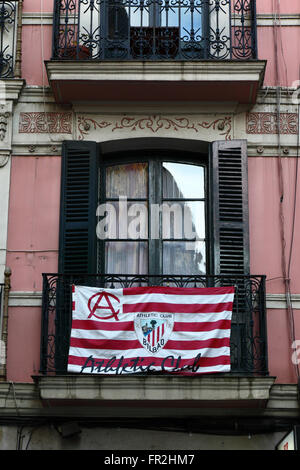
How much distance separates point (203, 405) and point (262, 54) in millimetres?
4802

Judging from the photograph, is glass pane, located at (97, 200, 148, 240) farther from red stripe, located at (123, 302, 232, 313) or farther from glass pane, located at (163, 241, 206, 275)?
red stripe, located at (123, 302, 232, 313)

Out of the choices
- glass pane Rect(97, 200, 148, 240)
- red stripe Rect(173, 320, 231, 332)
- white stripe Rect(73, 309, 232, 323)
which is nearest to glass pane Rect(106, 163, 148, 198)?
glass pane Rect(97, 200, 148, 240)

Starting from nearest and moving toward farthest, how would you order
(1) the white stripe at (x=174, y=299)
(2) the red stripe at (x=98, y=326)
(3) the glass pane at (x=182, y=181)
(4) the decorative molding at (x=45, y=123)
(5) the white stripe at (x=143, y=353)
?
(5) the white stripe at (x=143, y=353) < (2) the red stripe at (x=98, y=326) < (1) the white stripe at (x=174, y=299) < (4) the decorative molding at (x=45, y=123) < (3) the glass pane at (x=182, y=181)

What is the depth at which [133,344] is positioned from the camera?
11547mm

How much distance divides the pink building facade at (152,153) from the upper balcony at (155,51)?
1.0 inches

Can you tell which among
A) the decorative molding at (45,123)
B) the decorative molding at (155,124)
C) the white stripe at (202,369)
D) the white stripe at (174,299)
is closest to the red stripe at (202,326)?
the white stripe at (174,299)

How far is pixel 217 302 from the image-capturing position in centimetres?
1171

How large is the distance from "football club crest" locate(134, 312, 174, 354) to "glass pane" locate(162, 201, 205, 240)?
1446 millimetres

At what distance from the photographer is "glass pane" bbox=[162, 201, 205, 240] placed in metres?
12.8

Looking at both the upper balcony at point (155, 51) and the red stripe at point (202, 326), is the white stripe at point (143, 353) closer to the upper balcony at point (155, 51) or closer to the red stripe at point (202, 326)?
the red stripe at point (202, 326)

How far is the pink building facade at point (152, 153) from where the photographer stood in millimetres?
11430

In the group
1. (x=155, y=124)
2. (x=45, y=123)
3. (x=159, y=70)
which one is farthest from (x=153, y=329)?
(x=159, y=70)
